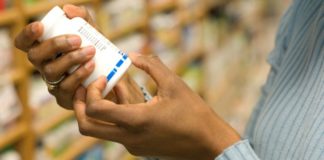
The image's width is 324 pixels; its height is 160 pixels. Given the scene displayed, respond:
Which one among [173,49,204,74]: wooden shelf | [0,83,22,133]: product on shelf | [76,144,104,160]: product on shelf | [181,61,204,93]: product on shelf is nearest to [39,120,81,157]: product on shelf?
[76,144,104,160]: product on shelf

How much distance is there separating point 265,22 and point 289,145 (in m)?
4.60

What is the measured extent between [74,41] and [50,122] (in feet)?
3.99

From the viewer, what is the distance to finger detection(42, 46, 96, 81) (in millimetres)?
716

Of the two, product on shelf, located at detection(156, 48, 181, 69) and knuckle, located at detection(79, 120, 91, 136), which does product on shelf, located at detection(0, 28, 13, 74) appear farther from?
product on shelf, located at detection(156, 48, 181, 69)

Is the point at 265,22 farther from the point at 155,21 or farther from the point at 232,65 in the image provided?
the point at 155,21

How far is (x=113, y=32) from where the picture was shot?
7.40ft

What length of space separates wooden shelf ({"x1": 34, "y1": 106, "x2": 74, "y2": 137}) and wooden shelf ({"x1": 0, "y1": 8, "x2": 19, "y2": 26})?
1.37 feet

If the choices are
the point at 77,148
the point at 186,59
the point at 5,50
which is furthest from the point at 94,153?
the point at 186,59

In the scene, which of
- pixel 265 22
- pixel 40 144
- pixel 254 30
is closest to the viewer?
pixel 40 144

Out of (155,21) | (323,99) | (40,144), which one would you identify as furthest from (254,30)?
(323,99)

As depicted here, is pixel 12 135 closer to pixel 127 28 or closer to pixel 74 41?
pixel 127 28

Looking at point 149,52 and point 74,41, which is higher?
point 74,41

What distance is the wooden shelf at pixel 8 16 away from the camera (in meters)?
1.55

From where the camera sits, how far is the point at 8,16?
61.7 inches
